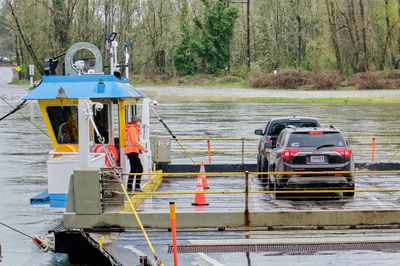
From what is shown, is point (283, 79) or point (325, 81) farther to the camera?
point (283, 79)

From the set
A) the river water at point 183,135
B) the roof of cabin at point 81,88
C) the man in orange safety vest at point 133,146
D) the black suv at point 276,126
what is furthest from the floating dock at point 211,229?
the black suv at point 276,126

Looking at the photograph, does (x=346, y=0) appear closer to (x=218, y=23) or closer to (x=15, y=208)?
(x=218, y=23)

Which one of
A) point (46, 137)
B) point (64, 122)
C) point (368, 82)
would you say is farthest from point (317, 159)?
point (368, 82)

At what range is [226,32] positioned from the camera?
9375cm

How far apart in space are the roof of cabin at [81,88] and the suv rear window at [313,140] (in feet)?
11.2

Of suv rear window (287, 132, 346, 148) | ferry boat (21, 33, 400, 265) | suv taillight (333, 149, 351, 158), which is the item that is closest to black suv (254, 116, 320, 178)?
suv rear window (287, 132, 346, 148)

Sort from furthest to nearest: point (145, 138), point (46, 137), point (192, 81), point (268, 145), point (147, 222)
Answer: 1. point (192, 81)
2. point (46, 137)
3. point (268, 145)
4. point (145, 138)
5. point (147, 222)

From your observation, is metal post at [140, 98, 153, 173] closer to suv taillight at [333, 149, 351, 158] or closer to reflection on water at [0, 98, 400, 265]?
reflection on water at [0, 98, 400, 265]

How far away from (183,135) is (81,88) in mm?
23389

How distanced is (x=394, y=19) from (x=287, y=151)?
237ft

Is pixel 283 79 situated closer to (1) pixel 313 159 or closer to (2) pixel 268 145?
(2) pixel 268 145

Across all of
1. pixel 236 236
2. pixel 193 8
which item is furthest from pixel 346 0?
pixel 236 236

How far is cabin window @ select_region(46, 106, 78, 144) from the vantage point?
16.8 m

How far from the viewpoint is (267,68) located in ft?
305
